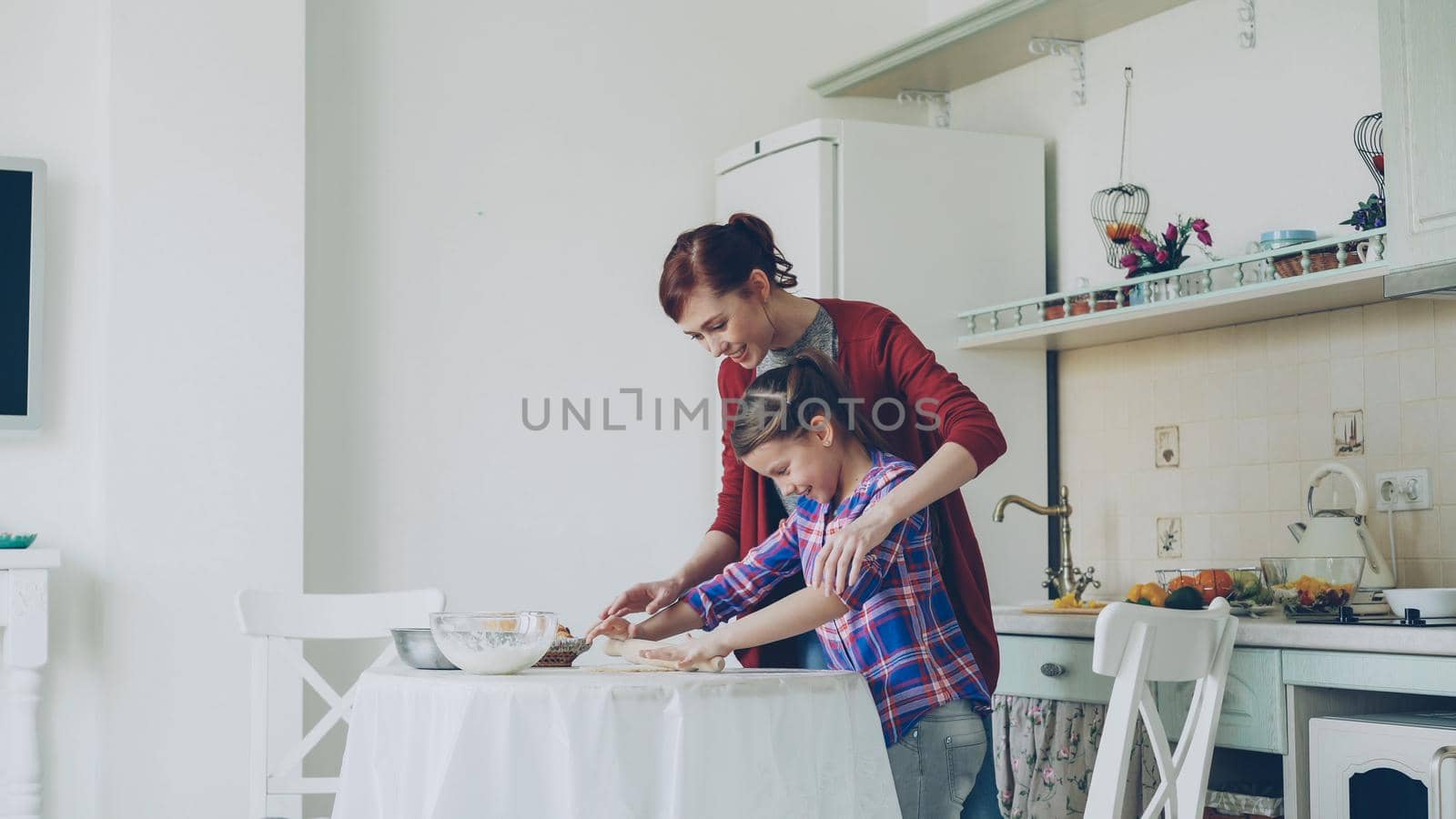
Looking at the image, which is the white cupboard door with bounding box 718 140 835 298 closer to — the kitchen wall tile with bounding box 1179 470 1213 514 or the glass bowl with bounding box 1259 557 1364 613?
the kitchen wall tile with bounding box 1179 470 1213 514

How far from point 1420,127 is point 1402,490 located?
0.73 m

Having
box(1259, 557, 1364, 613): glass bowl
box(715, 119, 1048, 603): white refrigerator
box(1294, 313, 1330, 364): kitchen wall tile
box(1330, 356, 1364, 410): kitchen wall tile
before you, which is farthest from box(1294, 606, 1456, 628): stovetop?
box(715, 119, 1048, 603): white refrigerator

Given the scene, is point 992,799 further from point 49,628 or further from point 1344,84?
point 49,628

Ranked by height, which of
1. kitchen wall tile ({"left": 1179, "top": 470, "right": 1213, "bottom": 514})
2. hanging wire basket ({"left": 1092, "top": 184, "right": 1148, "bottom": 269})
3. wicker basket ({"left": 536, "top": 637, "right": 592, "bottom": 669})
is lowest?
wicker basket ({"left": 536, "top": 637, "right": 592, "bottom": 669})

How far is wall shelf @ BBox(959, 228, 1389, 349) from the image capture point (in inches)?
108

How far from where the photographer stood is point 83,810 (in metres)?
3.20

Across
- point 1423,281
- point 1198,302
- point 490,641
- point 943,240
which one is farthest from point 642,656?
point 943,240

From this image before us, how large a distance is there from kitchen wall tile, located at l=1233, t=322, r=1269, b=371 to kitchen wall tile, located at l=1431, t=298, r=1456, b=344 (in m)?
0.40

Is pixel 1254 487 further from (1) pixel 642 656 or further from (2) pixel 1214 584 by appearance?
(1) pixel 642 656

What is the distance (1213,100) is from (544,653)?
7.18 ft

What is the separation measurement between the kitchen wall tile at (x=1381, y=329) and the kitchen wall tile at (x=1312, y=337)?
96 mm

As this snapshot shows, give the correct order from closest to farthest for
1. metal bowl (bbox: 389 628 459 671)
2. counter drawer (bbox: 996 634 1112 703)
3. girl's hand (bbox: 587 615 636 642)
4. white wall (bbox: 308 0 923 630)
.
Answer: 1. metal bowl (bbox: 389 628 459 671)
2. girl's hand (bbox: 587 615 636 642)
3. counter drawer (bbox: 996 634 1112 703)
4. white wall (bbox: 308 0 923 630)

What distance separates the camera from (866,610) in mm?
1929

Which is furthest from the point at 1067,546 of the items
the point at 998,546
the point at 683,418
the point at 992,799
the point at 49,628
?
the point at 49,628
